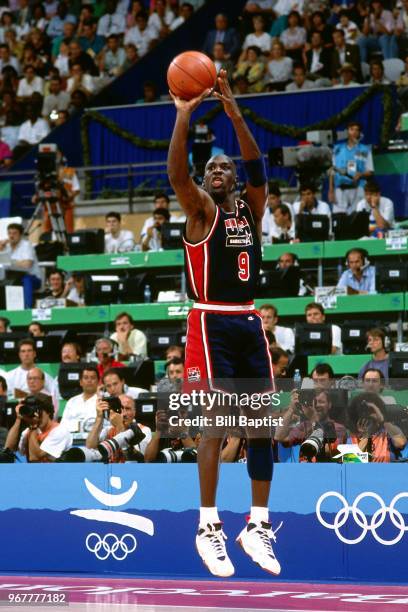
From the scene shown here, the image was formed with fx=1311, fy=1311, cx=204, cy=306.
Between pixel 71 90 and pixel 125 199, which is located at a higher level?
pixel 71 90

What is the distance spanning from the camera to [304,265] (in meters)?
18.0

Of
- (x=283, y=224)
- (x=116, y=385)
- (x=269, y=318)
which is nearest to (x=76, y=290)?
(x=283, y=224)

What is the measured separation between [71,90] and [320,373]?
1209 centimetres

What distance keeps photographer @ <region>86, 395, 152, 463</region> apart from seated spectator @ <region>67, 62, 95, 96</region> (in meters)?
11.6

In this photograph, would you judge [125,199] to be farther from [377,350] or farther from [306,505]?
[306,505]

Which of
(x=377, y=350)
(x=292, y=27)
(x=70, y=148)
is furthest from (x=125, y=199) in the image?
(x=377, y=350)

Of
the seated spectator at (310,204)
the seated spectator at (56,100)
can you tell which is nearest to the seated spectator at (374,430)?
the seated spectator at (310,204)

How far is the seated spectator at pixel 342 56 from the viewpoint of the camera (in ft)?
67.2

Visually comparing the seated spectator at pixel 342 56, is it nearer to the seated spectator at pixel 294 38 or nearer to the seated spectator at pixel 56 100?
the seated spectator at pixel 294 38

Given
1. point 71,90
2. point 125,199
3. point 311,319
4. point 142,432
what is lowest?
point 142,432

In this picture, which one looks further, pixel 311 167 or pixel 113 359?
pixel 311 167

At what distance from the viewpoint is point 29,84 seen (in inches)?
942

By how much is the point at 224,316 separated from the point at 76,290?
33.2ft

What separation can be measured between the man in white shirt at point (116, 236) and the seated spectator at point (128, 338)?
280 cm
